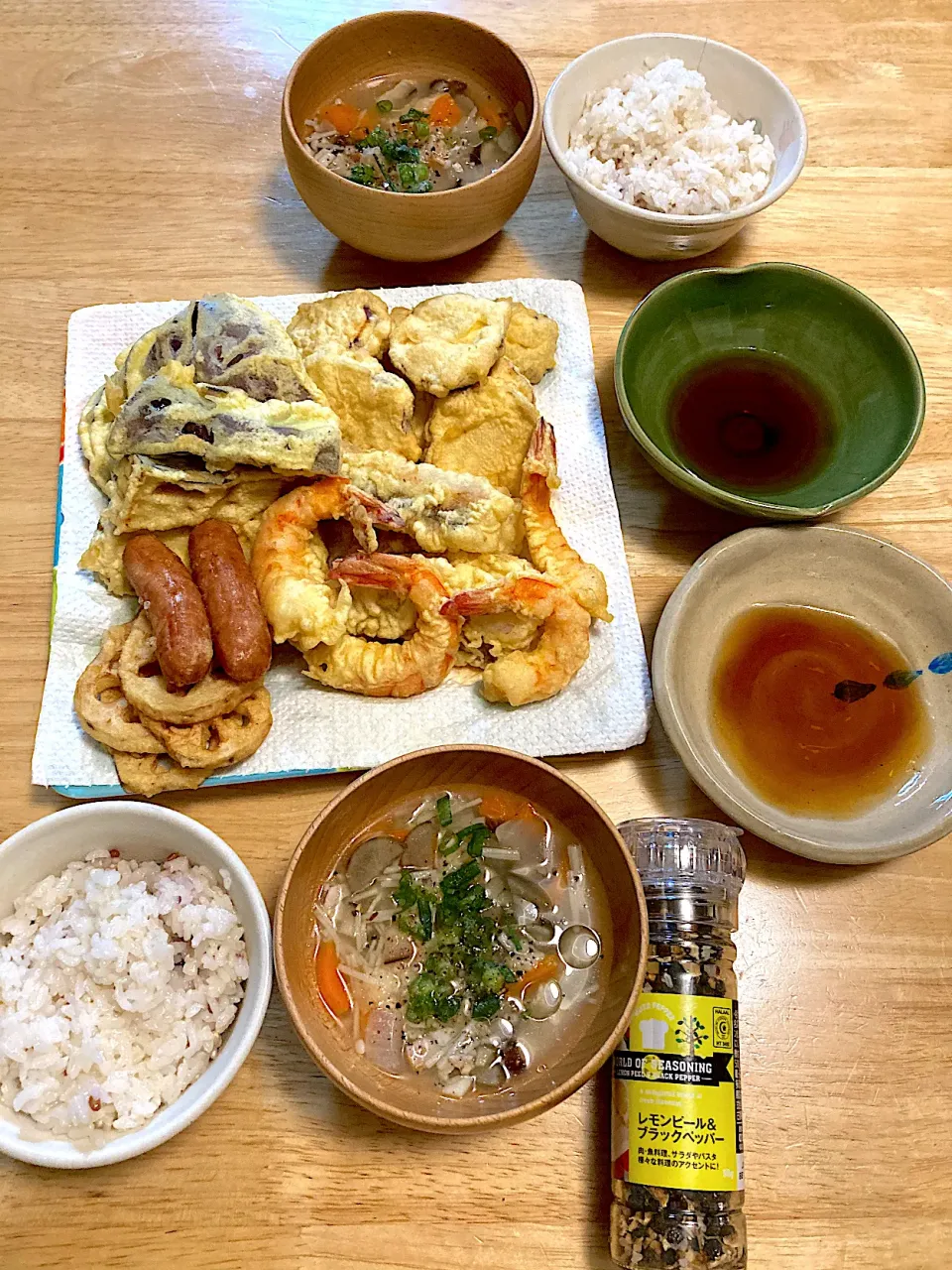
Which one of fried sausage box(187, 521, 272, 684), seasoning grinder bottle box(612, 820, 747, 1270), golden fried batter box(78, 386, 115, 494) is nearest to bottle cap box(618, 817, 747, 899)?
seasoning grinder bottle box(612, 820, 747, 1270)

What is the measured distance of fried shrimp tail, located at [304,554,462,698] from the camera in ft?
6.09

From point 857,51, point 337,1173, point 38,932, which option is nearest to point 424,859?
point 337,1173

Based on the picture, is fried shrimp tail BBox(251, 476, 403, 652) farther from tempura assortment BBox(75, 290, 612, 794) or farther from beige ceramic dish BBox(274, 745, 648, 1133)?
beige ceramic dish BBox(274, 745, 648, 1133)

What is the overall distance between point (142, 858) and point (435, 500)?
0.91 meters

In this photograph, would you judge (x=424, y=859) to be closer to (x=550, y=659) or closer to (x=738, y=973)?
(x=550, y=659)

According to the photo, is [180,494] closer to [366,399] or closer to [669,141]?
[366,399]

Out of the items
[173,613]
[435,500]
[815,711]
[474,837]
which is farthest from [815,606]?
[173,613]

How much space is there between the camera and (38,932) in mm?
1518

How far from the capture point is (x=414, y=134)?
2.37 meters

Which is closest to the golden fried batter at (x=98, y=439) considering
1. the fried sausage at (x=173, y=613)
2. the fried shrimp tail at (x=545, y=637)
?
the fried sausage at (x=173, y=613)

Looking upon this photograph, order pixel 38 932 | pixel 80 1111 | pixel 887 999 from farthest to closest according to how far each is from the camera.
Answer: pixel 887 999 → pixel 38 932 → pixel 80 1111

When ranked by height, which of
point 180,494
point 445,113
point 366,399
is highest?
point 445,113

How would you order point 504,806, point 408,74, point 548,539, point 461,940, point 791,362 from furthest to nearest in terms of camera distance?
point 408,74 < point 791,362 < point 548,539 < point 504,806 < point 461,940

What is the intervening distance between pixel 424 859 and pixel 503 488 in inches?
34.5
